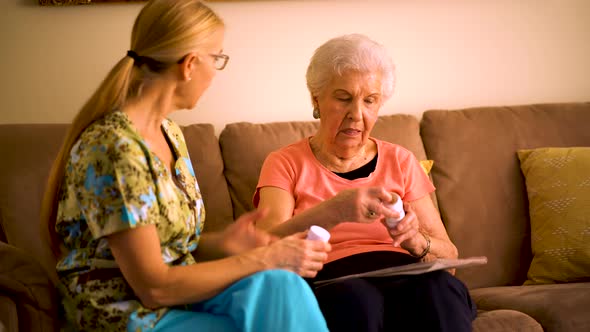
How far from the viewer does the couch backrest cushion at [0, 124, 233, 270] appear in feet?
7.09

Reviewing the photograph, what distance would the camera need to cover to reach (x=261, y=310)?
4.86 ft

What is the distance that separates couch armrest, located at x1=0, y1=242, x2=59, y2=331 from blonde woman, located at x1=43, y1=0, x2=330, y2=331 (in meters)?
0.04

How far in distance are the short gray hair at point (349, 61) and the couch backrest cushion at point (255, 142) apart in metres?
0.34

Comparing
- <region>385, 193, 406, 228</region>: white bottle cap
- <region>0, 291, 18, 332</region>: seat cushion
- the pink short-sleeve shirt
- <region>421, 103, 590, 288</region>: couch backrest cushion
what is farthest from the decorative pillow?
<region>0, 291, 18, 332</region>: seat cushion

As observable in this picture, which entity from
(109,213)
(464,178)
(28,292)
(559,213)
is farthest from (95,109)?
(559,213)

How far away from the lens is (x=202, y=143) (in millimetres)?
2438

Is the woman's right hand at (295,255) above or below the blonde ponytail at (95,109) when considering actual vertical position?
below

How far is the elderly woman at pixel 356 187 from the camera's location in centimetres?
184

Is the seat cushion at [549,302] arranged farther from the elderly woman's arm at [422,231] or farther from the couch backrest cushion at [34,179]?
the couch backrest cushion at [34,179]

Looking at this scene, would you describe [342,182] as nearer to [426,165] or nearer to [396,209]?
[396,209]

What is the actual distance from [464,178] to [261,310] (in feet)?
4.35

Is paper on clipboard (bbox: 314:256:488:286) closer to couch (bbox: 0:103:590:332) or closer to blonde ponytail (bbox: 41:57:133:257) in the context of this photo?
couch (bbox: 0:103:590:332)

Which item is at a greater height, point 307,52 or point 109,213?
point 307,52

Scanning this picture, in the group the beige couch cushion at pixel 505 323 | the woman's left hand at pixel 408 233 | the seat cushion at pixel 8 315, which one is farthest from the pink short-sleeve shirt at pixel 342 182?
the seat cushion at pixel 8 315
